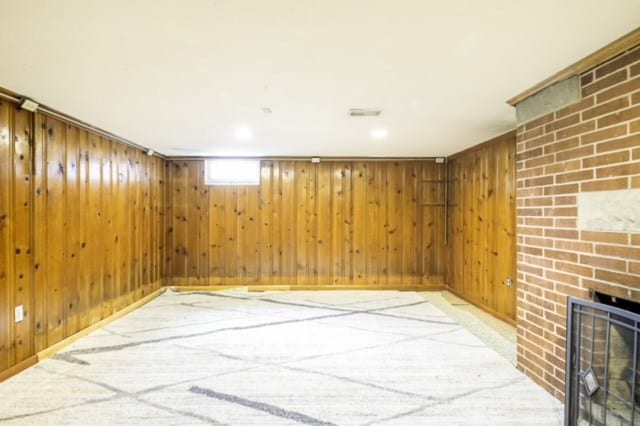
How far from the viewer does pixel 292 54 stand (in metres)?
1.91

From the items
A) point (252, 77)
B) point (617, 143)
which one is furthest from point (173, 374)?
point (617, 143)

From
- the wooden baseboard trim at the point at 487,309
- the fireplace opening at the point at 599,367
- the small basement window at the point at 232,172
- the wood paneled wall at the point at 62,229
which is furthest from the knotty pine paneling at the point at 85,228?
the wooden baseboard trim at the point at 487,309

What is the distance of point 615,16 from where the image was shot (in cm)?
153

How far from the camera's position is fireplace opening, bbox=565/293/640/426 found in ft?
5.89

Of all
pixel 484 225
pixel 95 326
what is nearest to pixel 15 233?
pixel 95 326

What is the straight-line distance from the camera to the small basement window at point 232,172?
17.9 feet

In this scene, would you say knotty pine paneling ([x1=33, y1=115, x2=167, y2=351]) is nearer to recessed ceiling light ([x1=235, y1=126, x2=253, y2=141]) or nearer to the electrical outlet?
the electrical outlet

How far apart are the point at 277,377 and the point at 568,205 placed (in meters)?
2.24

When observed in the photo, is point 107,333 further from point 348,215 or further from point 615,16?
point 615,16

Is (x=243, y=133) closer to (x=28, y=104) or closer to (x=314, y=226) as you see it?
(x=28, y=104)

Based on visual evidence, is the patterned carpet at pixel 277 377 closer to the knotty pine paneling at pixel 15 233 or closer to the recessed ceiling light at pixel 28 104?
the knotty pine paneling at pixel 15 233

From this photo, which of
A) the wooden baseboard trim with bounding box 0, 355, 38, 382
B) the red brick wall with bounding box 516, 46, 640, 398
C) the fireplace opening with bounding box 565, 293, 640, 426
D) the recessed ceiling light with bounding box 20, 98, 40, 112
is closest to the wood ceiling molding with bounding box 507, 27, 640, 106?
the red brick wall with bounding box 516, 46, 640, 398

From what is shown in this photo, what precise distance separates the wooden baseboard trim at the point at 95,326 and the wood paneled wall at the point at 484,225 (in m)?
4.25

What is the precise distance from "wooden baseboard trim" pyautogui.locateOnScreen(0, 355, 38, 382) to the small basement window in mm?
3179
